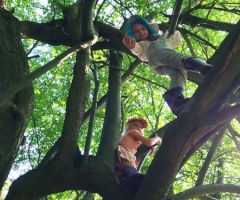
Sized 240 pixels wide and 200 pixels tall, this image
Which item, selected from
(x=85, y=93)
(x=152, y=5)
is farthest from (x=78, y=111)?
(x=152, y=5)

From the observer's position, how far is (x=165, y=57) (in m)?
3.82

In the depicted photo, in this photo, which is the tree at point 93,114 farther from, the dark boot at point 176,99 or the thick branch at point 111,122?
the dark boot at point 176,99

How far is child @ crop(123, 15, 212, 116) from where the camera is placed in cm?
345

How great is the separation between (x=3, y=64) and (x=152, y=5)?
335 cm

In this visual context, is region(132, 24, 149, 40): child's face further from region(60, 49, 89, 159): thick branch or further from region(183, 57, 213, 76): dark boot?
region(183, 57, 213, 76): dark boot

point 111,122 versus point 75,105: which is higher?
point 111,122

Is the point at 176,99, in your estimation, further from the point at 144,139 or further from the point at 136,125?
the point at 136,125

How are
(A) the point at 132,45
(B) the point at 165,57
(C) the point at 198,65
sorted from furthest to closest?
1. (A) the point at 132,45
2. (B) the point at 165,57
3. (C) the point at 198,65

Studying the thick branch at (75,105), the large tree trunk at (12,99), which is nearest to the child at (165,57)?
the thick branch at (75,105)

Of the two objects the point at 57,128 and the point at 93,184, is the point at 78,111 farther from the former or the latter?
the point at 57,128

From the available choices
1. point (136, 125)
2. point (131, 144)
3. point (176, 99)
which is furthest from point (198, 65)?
point (136, 125)

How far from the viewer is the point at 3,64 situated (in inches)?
159

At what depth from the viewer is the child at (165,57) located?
3454mm

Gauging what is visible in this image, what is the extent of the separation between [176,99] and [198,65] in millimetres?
426
